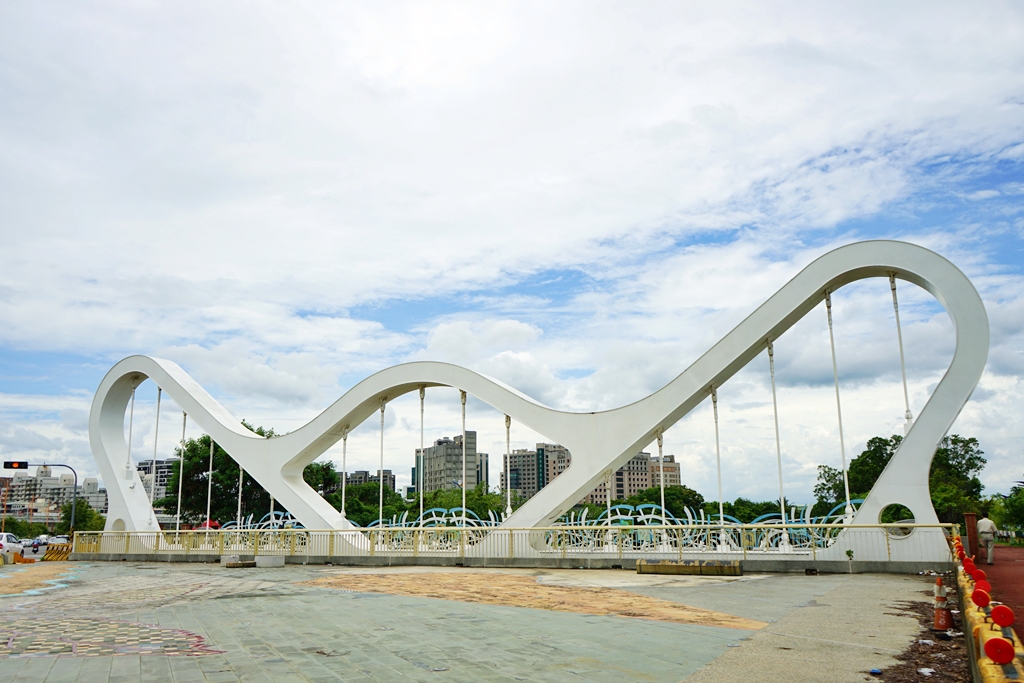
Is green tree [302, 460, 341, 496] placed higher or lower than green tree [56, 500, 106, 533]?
higher

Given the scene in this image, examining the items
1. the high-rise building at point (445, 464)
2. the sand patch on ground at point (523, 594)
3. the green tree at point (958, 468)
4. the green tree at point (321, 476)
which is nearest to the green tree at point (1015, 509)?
the green tree at point (958, 468)

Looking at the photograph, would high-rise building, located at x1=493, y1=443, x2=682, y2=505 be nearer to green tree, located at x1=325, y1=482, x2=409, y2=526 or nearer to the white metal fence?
green tree, located at x1=325, y1=482, x2=409, y2=526

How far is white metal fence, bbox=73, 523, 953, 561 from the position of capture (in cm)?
1450

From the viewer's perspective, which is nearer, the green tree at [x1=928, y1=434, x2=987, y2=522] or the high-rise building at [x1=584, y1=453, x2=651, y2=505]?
the green tree at [x1=928, y1=434, x2=987, y2=522]

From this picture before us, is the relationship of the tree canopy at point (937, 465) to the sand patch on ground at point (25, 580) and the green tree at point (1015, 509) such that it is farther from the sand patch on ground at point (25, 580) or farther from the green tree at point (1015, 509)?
the sand patch on ground at point (25, 580)

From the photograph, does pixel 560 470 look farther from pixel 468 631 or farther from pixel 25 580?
pixel 468 631

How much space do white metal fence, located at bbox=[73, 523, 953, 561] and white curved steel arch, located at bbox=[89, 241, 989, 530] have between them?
2.74 ft

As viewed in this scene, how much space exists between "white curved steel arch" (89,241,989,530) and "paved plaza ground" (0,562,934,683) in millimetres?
3716

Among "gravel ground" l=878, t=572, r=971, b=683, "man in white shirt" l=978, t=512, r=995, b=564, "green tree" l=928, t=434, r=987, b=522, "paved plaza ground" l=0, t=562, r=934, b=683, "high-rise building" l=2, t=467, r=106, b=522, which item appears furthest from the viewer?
"high-rise building" l=2, t=467, r=106, b=522

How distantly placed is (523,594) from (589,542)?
6921 millimetres

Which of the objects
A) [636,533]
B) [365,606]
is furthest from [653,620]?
[636,533]

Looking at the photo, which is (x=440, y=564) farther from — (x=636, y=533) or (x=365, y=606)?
(x=365, y=606)

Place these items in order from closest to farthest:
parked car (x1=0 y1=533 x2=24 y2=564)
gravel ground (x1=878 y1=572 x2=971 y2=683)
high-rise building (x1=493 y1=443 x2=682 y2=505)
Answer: gravel ground (x1=878 y1=572 x2=971 y2=683), parked car (x1=0 y1=533 x2=24 y2=564), high-rise building (x1=493 y1=443 x2=682 y2=505)

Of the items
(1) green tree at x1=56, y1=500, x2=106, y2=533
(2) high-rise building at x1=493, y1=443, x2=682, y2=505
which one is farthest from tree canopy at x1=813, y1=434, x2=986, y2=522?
(1) green tree at x1=56, y1=500, x2=106, y2=533
